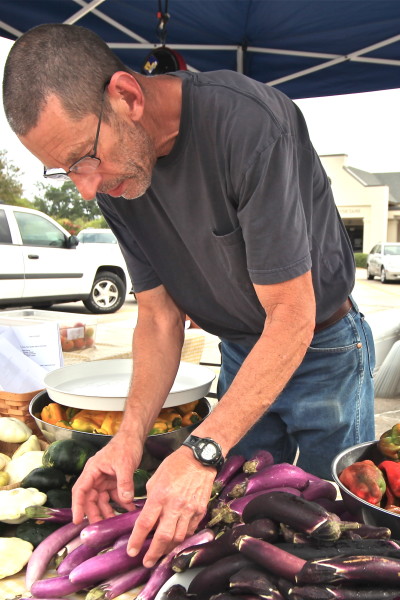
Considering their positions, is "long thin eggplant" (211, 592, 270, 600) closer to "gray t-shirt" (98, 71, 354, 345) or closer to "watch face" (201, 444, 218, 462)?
"watch face" (201, 444, 218, 462)

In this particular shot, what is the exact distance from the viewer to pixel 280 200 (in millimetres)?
1230

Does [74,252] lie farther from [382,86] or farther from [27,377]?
[27,377]

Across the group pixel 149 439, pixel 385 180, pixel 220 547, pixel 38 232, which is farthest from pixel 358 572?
pixel 385 180

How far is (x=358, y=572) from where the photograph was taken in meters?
0.81

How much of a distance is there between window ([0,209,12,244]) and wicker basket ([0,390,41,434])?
7482 millimetres

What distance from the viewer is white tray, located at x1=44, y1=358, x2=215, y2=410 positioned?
1549 mm

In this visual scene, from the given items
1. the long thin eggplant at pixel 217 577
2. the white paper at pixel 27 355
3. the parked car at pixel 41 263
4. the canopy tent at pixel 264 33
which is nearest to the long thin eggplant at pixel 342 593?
the long thin eggplant at pixel 217 577

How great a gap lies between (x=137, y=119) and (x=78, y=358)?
175 cm

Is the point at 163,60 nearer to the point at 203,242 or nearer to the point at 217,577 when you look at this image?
the point at 203,242

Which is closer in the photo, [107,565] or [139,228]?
[107,565]

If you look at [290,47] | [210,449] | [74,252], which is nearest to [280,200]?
[210,449]

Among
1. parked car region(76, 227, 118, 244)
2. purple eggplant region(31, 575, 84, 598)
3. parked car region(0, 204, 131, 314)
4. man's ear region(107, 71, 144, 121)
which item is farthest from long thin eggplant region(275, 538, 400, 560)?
parked car region(76, 227, 118, 244)

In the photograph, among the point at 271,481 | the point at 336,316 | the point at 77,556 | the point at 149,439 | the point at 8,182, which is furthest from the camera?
the point at 8,182

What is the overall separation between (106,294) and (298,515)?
9.78 metres
